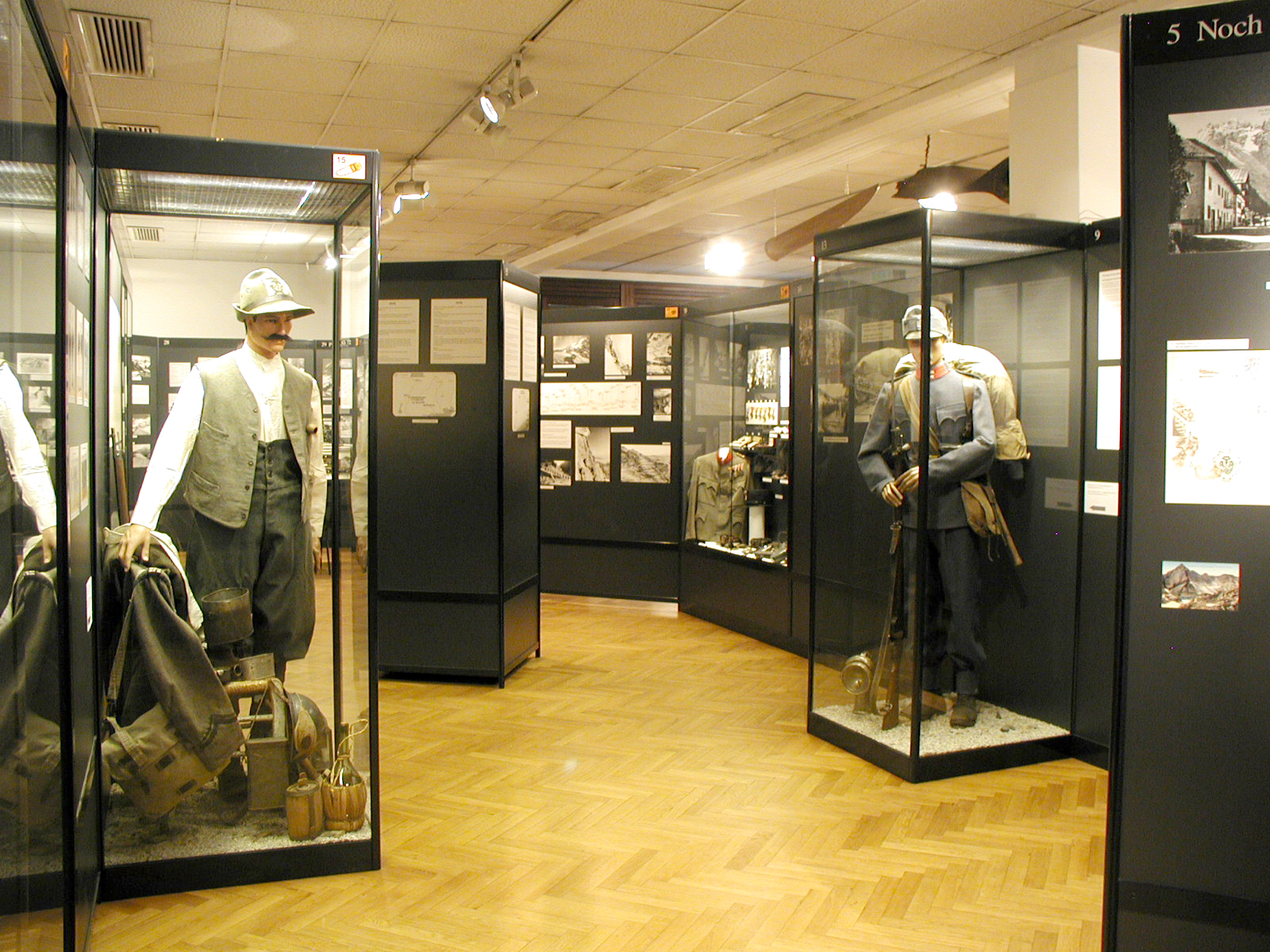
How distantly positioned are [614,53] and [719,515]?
3161 mm

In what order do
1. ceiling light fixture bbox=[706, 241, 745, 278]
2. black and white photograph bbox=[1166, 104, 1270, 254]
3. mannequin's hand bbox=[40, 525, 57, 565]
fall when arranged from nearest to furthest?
mannequin's hand bbox=[40, 525, 57, 565] → black and white photograph bbox=[1166, 104, 1270, 254] → ceiling light fixture bbox=[706, 241, 745, 278]

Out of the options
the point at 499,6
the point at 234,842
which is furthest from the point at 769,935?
the point at 499,6

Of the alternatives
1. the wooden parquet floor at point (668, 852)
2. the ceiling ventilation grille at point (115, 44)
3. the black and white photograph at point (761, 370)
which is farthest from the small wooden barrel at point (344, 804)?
the black and white photograph at point (761, 370)

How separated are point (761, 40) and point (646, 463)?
129 inches

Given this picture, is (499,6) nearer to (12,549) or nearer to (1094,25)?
(1094,25)

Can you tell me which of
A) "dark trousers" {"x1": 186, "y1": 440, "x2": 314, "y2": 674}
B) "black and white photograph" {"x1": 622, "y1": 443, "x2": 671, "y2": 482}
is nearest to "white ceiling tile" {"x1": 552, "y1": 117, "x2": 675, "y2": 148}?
"black and white photograph" {"x1": 622, "y1": 443, "x2": 671, "y2": 482}

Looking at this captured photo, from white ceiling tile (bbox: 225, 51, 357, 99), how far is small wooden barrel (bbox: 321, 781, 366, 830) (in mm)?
4483

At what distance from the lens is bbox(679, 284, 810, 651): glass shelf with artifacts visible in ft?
23.1

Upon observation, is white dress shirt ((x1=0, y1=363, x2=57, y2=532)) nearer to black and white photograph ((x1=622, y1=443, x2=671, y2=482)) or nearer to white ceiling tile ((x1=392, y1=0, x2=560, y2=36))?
white ceiling tile ((x1=392, y1=0, x2=560, y2=36))

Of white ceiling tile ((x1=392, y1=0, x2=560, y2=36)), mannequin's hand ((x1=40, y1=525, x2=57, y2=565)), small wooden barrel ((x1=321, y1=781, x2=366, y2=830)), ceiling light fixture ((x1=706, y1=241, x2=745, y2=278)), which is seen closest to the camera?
mannequin's hand ((x1=40, y1=525, x2=57, y2=565))

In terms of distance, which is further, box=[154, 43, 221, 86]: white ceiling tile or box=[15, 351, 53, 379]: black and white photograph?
box=[154, 43, 221, 86]: white ceiling tile

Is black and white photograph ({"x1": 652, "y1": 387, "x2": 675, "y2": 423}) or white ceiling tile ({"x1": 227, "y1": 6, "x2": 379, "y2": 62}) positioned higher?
white ceiling tile ({"x1": 227, "y1": 6, "x2": 379, "y2": 62})

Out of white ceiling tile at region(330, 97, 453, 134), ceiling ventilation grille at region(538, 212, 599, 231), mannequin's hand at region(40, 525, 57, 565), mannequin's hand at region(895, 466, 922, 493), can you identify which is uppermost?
ceiling ventilation grille at region(538, 212, 599, 231)

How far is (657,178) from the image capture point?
963 centimetres
